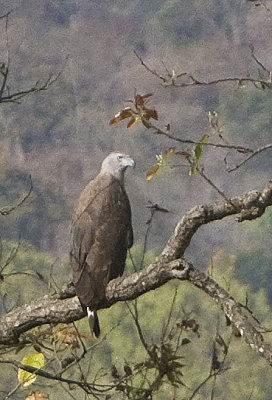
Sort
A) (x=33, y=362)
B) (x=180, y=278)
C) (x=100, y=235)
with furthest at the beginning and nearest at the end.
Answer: (x=100, y=235), (x=33, y=362), (x=180, y=278)

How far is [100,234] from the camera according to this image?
221 inches

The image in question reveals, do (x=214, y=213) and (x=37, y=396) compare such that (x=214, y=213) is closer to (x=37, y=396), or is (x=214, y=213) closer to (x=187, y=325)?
(x=187, y=325)

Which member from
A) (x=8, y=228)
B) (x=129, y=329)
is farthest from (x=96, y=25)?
(x=129, y=329)

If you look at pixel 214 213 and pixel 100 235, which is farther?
pixel 100 235

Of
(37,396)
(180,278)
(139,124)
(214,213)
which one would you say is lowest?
(180,278)

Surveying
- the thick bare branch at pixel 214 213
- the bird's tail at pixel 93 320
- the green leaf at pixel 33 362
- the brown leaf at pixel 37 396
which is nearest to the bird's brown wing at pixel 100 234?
the bird's tail at pixel 93 320

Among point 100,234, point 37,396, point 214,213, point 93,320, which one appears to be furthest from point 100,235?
Answer: point 37,396

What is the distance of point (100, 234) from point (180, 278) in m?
1.15

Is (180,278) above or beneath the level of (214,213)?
beneath

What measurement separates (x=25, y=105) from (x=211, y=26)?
1021 centimetres

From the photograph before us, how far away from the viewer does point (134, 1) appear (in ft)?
174

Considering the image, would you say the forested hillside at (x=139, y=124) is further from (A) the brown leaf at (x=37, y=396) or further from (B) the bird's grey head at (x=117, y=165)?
(B) the bird's grey head at (x=117, y=165)

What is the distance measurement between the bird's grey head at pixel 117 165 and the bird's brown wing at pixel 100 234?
0.25 m

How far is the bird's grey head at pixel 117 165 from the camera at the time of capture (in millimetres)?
5988
